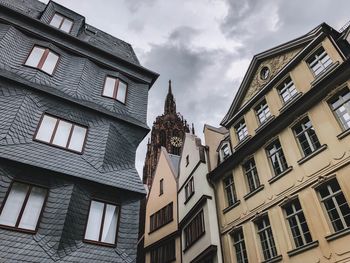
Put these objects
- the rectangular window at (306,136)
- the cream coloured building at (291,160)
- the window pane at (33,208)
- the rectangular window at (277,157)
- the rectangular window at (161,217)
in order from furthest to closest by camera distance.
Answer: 1. the rectangular window at (161,217)
2. the rectangular window at (277,157)
3. the rectangular window at (306,136)
4. the cream coloured building at (291,160)
5. the window pane at (33,208)

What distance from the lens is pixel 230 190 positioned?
50.3 ft

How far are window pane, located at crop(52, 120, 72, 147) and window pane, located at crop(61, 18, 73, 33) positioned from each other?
215 inches

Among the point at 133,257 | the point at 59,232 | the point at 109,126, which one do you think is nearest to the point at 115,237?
the point at 133,257

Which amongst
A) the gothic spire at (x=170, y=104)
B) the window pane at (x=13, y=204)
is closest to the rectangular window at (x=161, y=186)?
the window pane at (x=13, y=204)

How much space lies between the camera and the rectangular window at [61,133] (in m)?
10.2

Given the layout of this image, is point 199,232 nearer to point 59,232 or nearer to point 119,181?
point 119,181

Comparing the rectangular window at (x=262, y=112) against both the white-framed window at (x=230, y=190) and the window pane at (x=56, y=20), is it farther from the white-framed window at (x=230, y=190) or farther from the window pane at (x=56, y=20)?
the window pane at (x=56, y=20)

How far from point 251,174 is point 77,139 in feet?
27.6

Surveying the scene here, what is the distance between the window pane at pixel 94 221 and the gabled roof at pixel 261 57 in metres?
9.93

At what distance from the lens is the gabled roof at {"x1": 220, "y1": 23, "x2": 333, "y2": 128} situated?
13133 mm

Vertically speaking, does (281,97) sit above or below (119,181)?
above

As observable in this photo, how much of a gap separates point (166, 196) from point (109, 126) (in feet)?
38.3

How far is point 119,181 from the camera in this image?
34.8 feet

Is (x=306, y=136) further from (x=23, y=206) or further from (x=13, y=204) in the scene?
(x=13, y=204)
